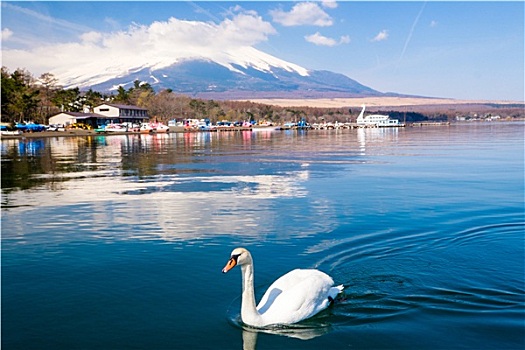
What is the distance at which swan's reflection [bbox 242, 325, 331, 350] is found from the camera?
26.7 feet

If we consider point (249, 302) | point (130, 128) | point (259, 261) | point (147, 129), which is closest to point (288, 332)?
point (249, 302)

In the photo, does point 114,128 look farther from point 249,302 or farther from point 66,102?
point 249,302

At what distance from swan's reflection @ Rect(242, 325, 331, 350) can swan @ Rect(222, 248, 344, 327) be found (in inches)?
4.2

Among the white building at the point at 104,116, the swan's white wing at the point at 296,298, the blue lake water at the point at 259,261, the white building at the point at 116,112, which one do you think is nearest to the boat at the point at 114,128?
the white building at the point at 104,116

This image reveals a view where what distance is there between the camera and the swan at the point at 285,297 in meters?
8.19

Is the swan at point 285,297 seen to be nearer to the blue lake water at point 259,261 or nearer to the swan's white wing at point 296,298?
the swan's white wing at point 296,298

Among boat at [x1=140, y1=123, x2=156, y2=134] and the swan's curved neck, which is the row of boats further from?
the swan's curved neck

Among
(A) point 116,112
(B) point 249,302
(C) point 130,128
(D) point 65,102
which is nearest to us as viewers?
(B) point 249,302

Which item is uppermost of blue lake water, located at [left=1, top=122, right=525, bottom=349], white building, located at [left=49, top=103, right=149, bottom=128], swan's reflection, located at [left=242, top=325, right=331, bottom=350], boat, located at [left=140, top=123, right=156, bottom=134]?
white building, located at [left=49, top=103, right=149, bottom=128]

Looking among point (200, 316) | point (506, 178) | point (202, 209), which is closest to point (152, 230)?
point (202, 209)

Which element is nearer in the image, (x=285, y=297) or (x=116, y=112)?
(x=285, y=297)

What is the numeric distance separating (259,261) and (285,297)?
3294 millimetres

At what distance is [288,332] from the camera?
8281mm

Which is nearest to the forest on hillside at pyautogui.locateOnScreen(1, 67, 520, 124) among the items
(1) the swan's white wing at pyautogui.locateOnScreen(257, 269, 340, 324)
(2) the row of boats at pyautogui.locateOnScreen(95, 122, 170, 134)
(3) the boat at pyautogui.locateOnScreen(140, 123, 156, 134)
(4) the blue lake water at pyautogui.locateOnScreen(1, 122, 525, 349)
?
(2) the row of boats at pyautogui.locateOnScreen(95, 122, 170, 134)
